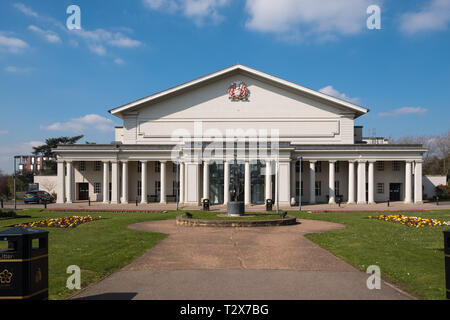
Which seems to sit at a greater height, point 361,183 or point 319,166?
point 319,166

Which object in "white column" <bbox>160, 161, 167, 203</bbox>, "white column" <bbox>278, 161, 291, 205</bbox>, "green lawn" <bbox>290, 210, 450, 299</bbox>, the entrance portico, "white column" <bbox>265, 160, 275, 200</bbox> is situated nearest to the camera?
"green lawn" <bbox>290, 210, 450, 299</bbox>

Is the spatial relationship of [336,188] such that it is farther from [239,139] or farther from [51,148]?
[51,148]

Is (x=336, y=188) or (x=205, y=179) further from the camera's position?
(x=336, y=188)

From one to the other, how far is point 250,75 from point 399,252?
3525 centimetres

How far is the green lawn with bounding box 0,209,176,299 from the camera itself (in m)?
8.90

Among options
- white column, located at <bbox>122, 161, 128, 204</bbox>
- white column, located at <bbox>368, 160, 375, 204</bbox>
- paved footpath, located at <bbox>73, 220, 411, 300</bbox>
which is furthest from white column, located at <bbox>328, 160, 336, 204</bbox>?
paved footpath, located at <bbox>73, 220, 411, 300</bbox>

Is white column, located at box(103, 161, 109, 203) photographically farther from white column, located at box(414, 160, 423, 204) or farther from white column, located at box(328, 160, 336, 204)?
white column, located at box(414, 160, 423, 204)

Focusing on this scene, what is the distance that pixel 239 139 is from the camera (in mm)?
40656

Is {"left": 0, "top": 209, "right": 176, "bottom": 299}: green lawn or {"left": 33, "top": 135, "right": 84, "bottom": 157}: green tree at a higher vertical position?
{"left": 33, "top": 135, "right": 84, "bottom": 157}: green tree

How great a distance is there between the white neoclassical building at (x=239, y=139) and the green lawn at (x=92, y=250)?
21929 millimetres

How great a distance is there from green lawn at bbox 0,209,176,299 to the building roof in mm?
27140

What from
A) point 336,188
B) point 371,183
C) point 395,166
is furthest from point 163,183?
point 395,166
